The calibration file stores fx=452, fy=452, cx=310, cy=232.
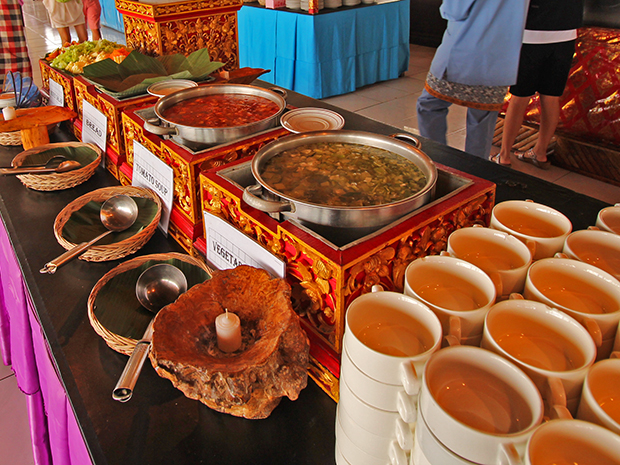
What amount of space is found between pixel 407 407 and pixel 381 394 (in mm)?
31

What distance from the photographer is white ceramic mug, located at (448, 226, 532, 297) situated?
1.97 ft

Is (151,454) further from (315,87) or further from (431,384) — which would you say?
(315,87)

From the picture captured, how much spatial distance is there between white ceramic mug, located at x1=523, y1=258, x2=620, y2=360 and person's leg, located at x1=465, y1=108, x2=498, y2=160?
1.63 m

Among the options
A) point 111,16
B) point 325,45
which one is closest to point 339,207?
point 325,45

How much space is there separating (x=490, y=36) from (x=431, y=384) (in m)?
1.82

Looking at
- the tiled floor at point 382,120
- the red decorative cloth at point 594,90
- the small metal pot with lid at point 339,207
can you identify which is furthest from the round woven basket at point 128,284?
the red decorative cloth at point 594,90

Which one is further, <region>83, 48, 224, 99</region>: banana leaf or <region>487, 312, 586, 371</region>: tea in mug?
<region>83, 48, 224, 99</region>: banana leaf

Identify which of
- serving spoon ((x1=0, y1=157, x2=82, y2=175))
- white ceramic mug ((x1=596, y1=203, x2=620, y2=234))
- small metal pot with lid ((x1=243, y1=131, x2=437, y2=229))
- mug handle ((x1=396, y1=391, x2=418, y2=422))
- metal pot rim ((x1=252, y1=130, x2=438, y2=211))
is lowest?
serving spoon ((x1=0, y1=157, x2=82, y2=175))

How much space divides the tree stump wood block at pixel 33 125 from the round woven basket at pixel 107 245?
0.52 meters

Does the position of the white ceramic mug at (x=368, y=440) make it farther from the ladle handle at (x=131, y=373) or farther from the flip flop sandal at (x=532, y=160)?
the flip flop sandal at (x=532, y=160)

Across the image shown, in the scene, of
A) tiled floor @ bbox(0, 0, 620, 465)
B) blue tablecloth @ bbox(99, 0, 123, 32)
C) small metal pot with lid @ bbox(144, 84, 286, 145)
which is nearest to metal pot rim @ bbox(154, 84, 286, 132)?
small metal pot with lid @ bbox(144, 84, 286, 145)

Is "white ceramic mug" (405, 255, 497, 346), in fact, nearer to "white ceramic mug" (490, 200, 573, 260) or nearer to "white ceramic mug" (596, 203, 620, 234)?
"white ceramic mug" (490, 200, 573, 260)

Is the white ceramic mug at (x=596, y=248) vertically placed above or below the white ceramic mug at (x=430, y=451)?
above

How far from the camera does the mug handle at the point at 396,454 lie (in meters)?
0.50
